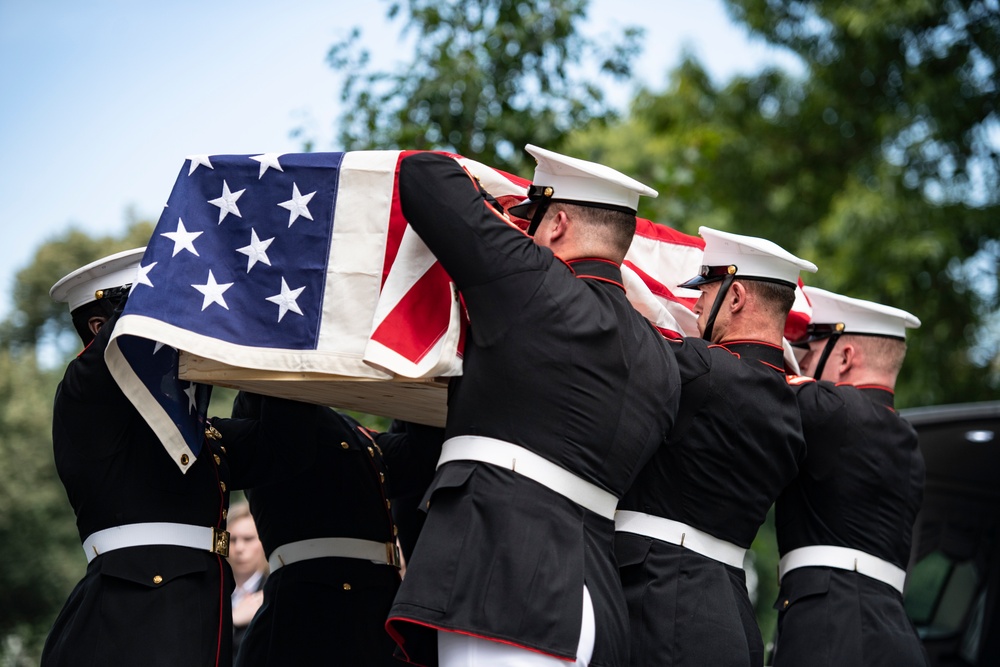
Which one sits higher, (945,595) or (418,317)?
(418,317)

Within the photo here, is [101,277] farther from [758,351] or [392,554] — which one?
[758,351]

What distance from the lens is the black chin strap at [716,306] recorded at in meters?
3.88

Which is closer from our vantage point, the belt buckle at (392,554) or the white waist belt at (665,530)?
the white waist belt at (665,530)

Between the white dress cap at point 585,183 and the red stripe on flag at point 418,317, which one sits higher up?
the white dress cap at point 585,183

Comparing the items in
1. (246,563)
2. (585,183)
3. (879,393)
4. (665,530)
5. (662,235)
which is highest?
(585,183)

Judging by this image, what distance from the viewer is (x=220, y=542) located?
3602 mm

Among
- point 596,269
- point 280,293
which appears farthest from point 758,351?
point 280,293

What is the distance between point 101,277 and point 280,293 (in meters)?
0.69

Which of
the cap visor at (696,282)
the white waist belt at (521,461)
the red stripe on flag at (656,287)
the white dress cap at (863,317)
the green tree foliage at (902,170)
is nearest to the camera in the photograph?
the white waist belt at (521,461)

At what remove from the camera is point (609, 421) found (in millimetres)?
2980

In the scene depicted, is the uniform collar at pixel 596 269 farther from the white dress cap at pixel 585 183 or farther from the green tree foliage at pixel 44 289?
the green tree foliage at pixel 44 289

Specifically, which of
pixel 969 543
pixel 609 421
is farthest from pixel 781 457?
pixel 969 543

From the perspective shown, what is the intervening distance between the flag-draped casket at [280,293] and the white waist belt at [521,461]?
22cm

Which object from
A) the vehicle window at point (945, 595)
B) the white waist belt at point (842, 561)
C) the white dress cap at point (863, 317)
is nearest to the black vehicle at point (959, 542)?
the vehicle window at point (945, 595)
